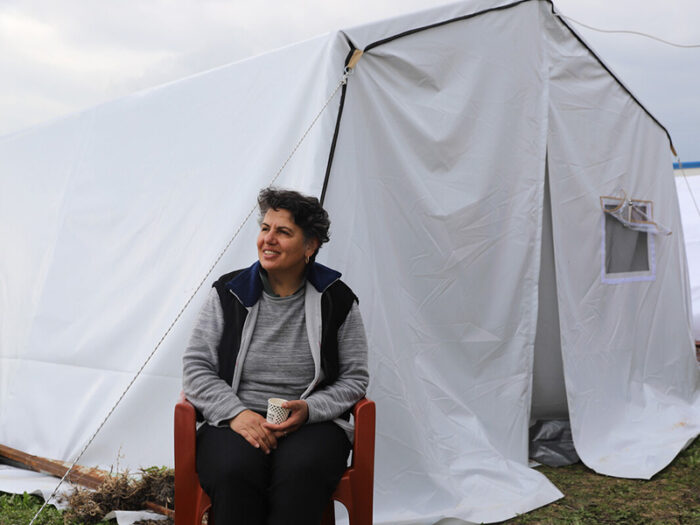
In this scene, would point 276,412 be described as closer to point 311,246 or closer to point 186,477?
point 186,477

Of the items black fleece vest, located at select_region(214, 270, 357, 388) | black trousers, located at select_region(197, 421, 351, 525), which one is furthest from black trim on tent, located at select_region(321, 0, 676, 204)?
black trousers, located at select_region(197, 421, 351, 525)

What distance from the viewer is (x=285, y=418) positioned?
1.86 m

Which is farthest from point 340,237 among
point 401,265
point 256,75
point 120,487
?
point 120,487

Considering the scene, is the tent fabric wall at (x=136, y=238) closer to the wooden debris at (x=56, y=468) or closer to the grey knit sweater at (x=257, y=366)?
the wooden debris at (x=56, y=468)

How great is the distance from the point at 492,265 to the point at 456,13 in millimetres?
1066

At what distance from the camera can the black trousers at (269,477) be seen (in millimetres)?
1745

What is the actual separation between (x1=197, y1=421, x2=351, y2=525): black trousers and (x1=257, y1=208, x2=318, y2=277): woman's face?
18.4 inches

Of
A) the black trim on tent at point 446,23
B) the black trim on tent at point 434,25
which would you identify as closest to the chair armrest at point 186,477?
the black trim on tent at point 446,23

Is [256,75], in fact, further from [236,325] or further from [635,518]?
[635,518]

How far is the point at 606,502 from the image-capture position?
2.92 m

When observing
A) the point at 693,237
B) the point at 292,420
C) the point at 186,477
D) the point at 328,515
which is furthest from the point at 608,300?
the point at 693,237

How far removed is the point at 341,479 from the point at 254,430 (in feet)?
0.89

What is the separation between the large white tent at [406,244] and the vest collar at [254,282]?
430 mm

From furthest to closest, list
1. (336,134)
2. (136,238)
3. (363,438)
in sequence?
(136,238) → (336,134) → (363,438)
